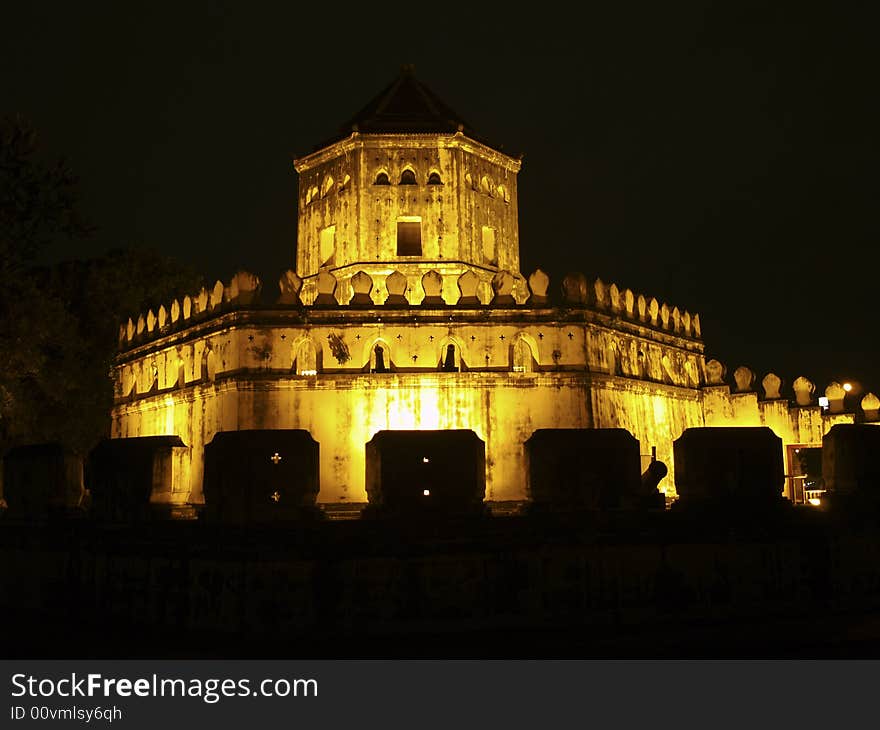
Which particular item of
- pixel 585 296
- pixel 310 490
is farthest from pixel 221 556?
pixel 585 296

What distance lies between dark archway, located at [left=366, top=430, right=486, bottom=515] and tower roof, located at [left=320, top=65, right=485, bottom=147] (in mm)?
14611

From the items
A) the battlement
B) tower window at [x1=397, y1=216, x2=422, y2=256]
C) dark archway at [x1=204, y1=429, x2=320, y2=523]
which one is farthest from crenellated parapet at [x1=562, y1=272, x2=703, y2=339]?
dark archway at [x1=204, y1=429, x2=320, y2=523]

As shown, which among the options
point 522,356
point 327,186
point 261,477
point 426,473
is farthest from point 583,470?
point 327,186

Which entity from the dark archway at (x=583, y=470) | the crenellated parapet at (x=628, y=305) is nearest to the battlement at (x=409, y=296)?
the crenellated parapet at (x=628, y=305)

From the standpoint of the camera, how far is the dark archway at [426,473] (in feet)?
37.1

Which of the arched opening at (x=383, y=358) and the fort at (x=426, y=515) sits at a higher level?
the arched opening at (x=383, y=358)

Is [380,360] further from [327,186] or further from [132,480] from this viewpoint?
[132,480]

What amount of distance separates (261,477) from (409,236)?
46.0 ft

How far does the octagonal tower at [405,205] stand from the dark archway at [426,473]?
11075 millimetres

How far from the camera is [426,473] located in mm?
11461

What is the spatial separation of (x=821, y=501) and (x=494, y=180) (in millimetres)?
14774

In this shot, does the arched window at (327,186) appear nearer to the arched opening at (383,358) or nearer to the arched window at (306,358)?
the arched opening at (383,358)

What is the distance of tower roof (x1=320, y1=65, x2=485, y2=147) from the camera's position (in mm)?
24344

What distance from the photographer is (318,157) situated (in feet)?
81.9
